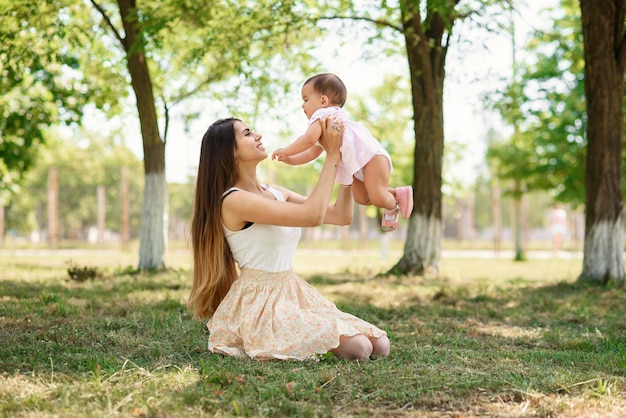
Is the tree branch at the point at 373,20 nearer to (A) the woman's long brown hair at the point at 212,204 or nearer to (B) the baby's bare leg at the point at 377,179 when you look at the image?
(B) the baby's bare leg at the point at 377,179

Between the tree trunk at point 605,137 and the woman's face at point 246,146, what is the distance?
7.01 meters

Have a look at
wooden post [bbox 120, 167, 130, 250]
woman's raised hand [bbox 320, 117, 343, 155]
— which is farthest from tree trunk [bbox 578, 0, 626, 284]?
wooden post [bbox 120, 167, 130, 250]

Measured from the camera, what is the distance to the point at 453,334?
5363mm

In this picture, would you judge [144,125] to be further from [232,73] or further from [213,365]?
[213,365]

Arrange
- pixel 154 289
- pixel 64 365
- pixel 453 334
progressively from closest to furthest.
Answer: pixel 64 365 < pixel 453 334 < pixel 154 289

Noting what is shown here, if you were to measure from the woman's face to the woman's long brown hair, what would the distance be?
0.10 feet

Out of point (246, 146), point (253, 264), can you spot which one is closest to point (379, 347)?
point (253, 264)

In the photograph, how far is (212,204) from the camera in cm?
393

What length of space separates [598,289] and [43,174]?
111 ft

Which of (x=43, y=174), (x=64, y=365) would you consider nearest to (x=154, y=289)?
(x=64, y=365)

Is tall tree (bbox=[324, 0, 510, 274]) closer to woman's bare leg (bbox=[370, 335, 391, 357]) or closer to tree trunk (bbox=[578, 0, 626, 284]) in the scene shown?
tree trunk (bbox=[578, 0, 626, 284])

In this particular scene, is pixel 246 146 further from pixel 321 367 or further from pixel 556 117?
pixel 556 117

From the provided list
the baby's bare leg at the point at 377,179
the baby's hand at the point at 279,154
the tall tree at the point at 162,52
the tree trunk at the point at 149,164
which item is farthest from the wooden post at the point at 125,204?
the baby's bare leg at the point at 377,179

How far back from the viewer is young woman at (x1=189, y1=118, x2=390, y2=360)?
12.6 feet
